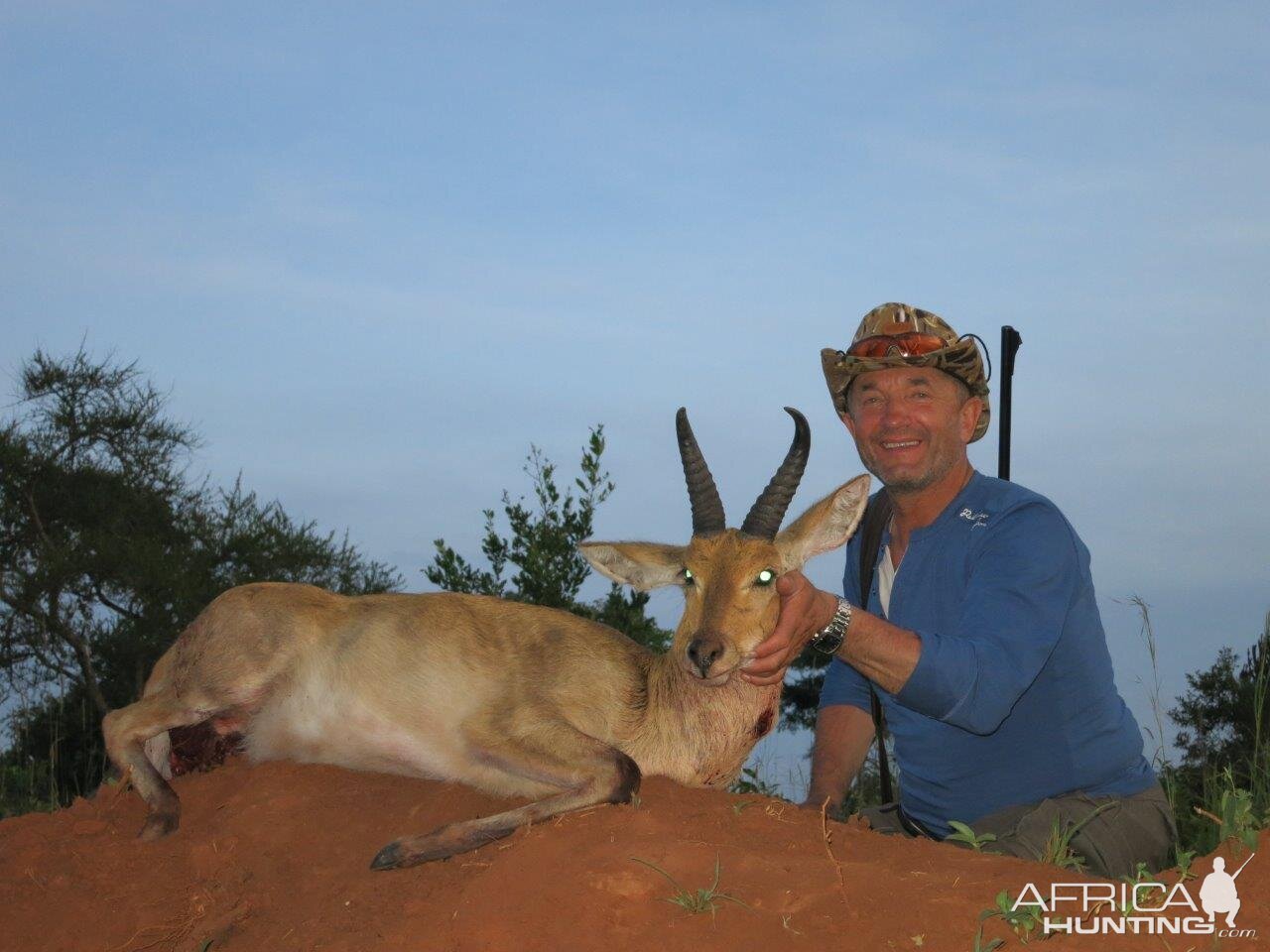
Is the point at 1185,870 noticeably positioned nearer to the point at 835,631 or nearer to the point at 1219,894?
the point at 1219,894

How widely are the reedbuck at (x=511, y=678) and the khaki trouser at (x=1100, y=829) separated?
113 centimetres

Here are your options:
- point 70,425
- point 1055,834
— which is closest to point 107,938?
point 1055,834

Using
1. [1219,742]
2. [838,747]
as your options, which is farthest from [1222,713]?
[838,747]

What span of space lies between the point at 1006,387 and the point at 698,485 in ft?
15.0

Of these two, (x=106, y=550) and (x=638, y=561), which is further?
(x=106, y=550)

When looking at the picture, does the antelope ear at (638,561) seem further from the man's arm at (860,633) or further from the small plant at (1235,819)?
the small plant at (1235,819)

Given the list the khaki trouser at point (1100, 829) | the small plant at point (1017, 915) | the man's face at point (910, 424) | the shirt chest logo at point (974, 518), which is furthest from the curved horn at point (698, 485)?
the small plant at point (1017, 915)

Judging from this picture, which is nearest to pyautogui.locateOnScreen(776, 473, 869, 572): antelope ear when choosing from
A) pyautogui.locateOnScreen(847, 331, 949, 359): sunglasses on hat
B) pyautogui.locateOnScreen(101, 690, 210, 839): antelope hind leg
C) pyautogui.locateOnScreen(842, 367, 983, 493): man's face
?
pyautogui.locateOnScreen(842, 367, 983, 493): man's face

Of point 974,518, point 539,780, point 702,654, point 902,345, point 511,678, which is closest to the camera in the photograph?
point 702,654

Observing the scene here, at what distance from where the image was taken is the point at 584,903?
4.64m

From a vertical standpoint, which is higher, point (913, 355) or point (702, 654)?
point (913, 355)

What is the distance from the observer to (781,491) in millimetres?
7215

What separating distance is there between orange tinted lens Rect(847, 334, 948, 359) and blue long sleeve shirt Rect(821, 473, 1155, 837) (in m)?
0.74

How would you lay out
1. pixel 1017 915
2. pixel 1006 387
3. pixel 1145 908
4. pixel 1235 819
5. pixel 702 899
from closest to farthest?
1. pixel 1017 915
2. pixel 1145 908
3. pixel 702 899
4. pixel 1235 819
5. pixel 1006 387
